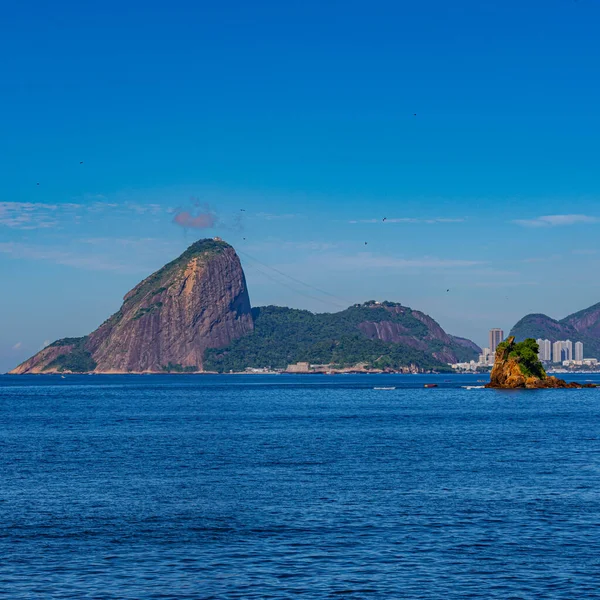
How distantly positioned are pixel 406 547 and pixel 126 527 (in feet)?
41.8

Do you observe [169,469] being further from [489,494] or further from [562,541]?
[562,541]

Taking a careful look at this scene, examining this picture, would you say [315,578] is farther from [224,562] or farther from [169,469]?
[169,469]

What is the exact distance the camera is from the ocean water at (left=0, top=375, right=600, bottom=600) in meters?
29.6

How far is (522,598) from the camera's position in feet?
90.5

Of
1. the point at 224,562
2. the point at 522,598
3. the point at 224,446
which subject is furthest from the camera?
the point at 224,446

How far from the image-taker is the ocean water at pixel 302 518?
97.2 ft

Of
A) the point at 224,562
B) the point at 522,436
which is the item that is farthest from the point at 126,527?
the point at 522,436

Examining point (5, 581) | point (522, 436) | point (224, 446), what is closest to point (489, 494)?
point (5, 581)

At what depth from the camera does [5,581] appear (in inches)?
1172

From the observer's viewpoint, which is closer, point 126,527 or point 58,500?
point 126,527

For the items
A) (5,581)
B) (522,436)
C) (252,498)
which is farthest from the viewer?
(522,436)

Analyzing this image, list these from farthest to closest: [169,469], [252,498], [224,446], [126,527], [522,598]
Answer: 1. [224,446]
2. [169,469]
3. [252,498]
4. [126,527]
5. [522,598]

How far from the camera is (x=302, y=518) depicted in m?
40.2

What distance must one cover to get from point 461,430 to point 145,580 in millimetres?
67347
